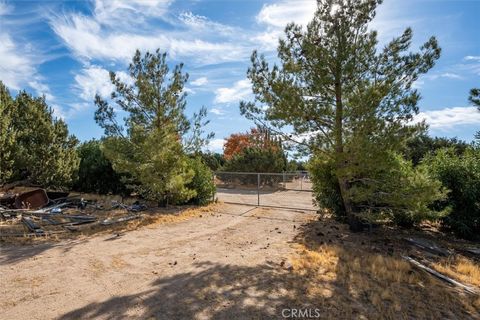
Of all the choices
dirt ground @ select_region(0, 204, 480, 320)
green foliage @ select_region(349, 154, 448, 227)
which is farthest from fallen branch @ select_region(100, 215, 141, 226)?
green foliage @ select_region(349, 154, 448, 227)

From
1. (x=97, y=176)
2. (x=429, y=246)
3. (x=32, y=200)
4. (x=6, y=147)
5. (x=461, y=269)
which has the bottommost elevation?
(x=461, y=269)

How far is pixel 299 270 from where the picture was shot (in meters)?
4.92

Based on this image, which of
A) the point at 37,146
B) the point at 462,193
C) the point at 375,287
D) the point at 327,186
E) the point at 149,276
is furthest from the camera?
the point at 37,146

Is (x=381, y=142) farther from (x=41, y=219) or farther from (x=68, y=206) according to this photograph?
(x=68, y=206)

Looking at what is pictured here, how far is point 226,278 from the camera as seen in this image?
4.49 m

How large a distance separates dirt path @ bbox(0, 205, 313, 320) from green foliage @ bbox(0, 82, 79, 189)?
6.56 metres

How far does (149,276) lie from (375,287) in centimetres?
343

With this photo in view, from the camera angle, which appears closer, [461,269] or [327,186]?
[461,269]

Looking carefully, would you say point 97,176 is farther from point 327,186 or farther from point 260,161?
point 260,161

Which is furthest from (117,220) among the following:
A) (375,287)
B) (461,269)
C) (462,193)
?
(462,193)

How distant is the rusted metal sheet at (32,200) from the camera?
9680 millimetres

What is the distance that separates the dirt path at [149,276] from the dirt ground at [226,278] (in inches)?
0.6

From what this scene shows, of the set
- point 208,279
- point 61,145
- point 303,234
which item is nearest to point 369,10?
point 303,234

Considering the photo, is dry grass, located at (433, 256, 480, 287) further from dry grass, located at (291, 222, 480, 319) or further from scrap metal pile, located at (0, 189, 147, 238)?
scrap metal pile, located at (0, 189, 147, 238)
